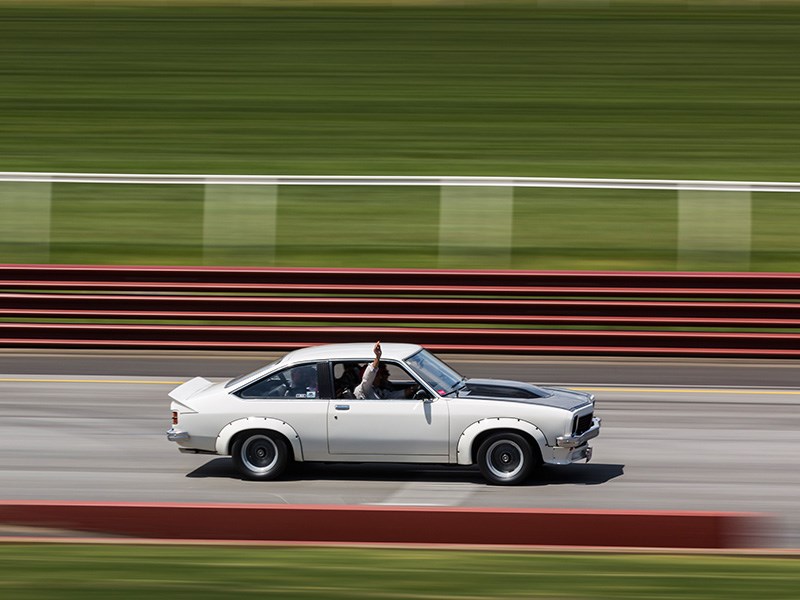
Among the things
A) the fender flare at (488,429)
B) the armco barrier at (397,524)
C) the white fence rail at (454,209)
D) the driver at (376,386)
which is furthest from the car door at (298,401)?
the white fence rail at (454,209)

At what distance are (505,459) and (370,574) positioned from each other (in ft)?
14.8

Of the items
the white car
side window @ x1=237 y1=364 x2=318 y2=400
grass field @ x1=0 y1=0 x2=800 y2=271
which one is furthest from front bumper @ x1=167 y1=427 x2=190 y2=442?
grass field @ x1=0 y1=0 x2=800 y2=271

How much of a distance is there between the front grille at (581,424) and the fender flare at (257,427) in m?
2.50

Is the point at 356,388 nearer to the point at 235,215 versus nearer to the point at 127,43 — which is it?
the point at 235,215

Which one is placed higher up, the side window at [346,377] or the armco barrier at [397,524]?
the side window at [346,377]

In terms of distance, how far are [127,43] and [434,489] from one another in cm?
2838

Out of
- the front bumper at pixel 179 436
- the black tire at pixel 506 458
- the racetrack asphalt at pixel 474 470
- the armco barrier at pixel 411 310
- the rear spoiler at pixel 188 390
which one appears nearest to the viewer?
the racetrack asphalt at pixel 474 470

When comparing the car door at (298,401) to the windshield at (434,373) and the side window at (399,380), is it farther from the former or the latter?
the windshield at (434,373)

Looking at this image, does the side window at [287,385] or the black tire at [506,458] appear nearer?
the black tire at [506,458]

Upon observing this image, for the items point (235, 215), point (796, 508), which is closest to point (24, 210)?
point (235, 215)

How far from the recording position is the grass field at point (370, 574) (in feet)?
20.2

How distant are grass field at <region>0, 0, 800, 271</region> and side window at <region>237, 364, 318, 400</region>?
7.71 m

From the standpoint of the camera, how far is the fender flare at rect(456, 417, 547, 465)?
10719mm

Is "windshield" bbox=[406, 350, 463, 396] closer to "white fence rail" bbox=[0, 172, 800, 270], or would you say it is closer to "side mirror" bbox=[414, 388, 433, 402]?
"side mirror" bbox=[414, 388, 433, 402]
